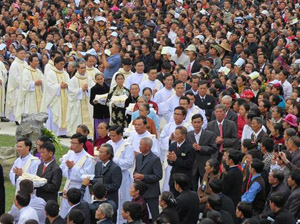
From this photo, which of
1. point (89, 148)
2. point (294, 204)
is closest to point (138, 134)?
point (89, 148)

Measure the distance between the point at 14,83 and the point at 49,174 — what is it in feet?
29.4

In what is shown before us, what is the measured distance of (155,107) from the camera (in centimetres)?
1909

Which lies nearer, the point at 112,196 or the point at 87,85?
the point at 112,196

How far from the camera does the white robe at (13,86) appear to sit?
23.4 m

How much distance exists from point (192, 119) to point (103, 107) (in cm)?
429

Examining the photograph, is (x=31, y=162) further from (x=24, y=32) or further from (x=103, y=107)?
(x=24, y=32)

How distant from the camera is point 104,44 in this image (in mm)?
25781

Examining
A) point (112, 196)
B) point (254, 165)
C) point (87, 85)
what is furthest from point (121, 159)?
point (87, 85)

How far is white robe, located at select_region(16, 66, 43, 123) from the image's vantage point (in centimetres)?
2317

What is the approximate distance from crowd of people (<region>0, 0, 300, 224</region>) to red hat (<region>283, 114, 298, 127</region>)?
0.02 meters

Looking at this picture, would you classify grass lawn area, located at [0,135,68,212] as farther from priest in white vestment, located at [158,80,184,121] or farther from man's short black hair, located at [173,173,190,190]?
man's short black hair, located at [173,173,190,190]

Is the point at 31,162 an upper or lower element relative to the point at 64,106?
upper

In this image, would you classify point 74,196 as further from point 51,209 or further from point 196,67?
point 196,67

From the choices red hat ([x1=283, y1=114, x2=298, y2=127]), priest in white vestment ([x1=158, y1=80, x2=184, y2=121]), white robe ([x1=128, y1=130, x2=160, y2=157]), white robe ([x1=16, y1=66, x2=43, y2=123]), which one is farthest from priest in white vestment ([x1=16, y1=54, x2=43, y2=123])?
red hat ([x1=283, y1=114, x2=298, y2=127])
